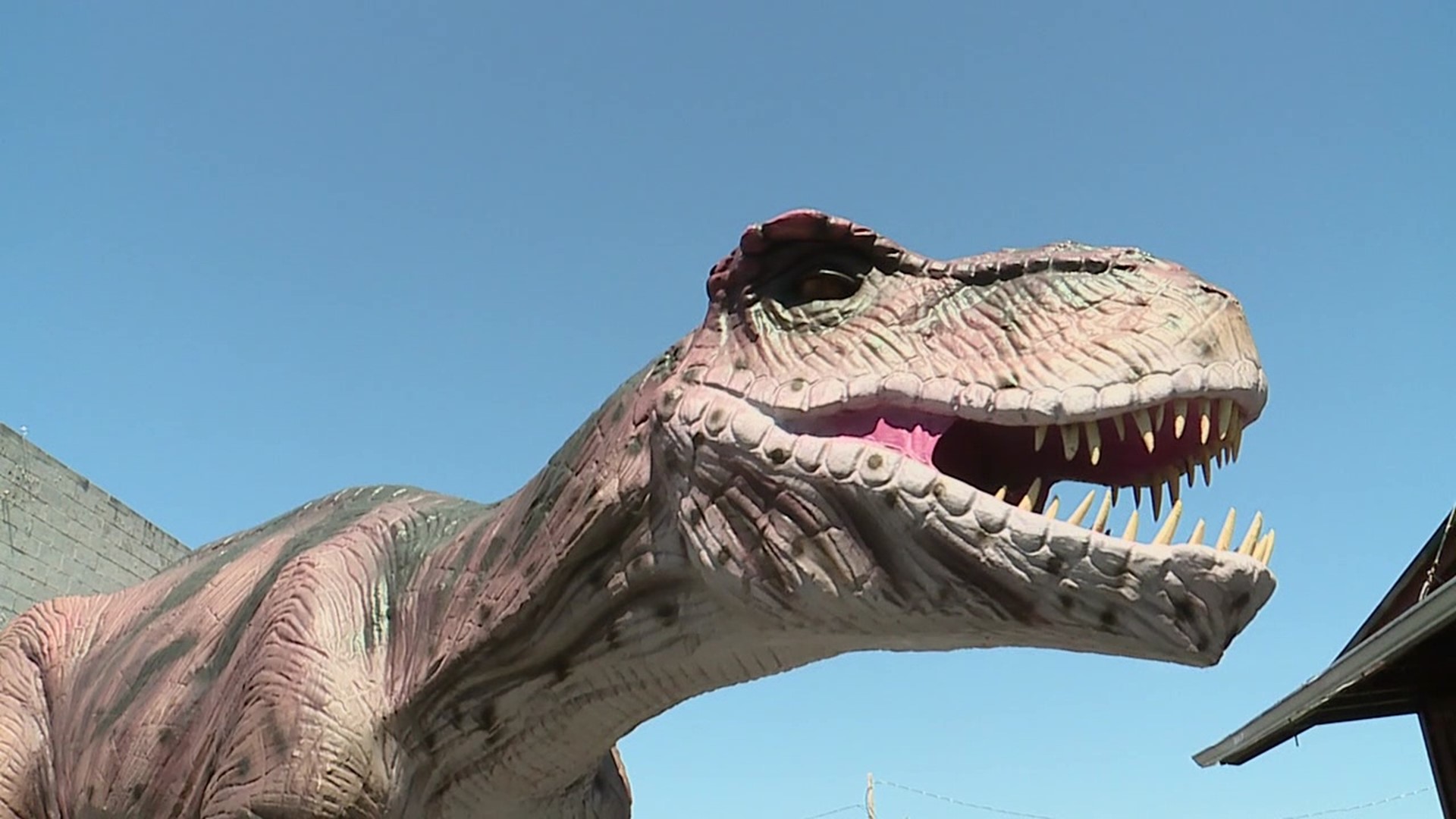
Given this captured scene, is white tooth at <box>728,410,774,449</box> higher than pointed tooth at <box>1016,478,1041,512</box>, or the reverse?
white tooth at <box>728,410,774,449</box>

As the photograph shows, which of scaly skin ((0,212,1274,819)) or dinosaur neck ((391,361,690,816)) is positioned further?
dinosaur neck ((391,361,690,816))

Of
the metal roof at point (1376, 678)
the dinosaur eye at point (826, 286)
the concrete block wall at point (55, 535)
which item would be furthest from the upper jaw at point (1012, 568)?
the concrete block wall at point (55, 535)

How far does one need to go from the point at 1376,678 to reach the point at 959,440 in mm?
5823

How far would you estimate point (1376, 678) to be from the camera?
21.4 feet

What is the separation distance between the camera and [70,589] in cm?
880

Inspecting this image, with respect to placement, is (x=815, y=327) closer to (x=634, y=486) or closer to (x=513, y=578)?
(x=634, y=486)

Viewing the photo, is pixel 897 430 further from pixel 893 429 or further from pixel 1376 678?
pixel 1376 678

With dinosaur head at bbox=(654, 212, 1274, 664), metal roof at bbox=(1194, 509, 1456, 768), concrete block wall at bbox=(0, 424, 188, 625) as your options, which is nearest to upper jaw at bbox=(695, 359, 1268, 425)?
dinosaur head at bbox=(654, 212, 1274, 664)

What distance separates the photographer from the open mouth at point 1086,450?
65.6 inches

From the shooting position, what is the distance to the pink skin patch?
1.87 meters

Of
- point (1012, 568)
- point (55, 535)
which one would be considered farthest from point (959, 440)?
point (55, 535)

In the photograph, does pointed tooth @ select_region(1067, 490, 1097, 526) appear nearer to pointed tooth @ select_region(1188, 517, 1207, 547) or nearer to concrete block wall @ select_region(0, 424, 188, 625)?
pointed tooth @ select_region(1188, 517, 1207, 547)

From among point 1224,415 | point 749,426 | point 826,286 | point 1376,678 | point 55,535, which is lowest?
point 1224,415

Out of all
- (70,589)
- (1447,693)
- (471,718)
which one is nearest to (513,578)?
(471,718)
